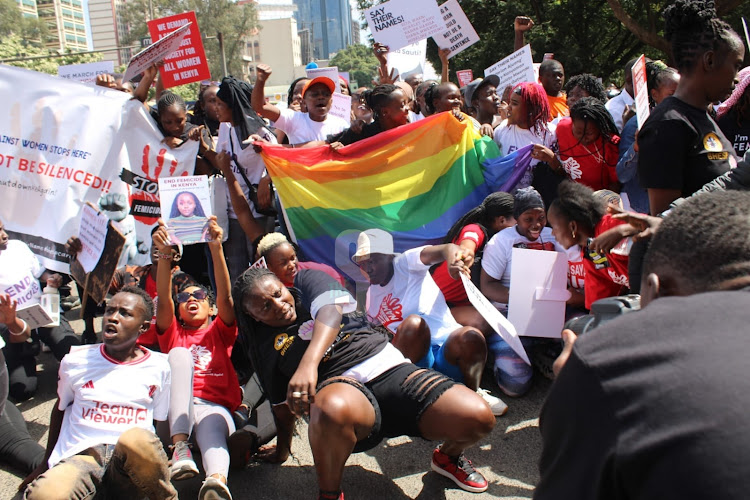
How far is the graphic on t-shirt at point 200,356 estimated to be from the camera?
3508 mm

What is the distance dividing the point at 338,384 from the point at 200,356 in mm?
1170

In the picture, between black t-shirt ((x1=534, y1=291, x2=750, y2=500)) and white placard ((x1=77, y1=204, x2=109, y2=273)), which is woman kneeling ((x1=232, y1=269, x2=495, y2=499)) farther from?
black t-shirt ((x1=534, y1=291, x2=750, y2=500))

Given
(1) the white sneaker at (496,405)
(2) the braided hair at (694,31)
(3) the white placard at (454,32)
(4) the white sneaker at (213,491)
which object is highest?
(3) the white placard at (454,32)

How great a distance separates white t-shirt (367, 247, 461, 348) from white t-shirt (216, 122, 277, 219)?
1.77m

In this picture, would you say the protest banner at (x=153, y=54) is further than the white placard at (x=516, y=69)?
No

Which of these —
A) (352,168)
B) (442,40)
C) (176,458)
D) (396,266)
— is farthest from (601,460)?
(442,40)

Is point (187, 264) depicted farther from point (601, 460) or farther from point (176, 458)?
point (601, 460)

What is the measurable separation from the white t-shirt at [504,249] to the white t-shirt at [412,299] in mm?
497

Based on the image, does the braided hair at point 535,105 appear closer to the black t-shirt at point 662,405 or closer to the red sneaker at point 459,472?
the red sneaker at point 459,472

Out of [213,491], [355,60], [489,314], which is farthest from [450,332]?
[355,60]

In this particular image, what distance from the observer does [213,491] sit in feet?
8.91

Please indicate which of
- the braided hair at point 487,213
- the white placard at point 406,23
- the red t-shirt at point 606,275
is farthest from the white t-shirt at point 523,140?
the white placard at point 406,23

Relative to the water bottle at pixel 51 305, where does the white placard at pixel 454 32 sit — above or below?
above

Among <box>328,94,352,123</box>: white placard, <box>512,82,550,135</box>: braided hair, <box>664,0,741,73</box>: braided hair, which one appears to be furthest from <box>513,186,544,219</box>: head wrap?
<box>328,94,352,123</box>: white placard
